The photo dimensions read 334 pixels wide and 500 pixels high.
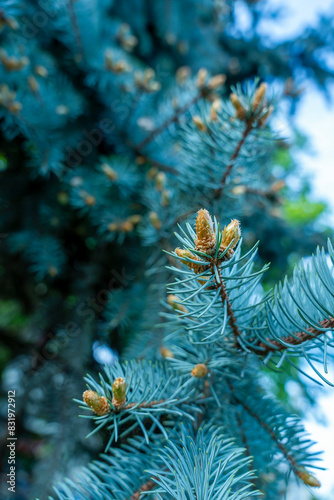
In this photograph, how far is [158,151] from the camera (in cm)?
62

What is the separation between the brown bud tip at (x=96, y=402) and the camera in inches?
8.9

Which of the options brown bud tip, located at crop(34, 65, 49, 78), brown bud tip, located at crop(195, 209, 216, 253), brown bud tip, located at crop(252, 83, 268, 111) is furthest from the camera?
brown bud tip, located at crop(34, 65, 49, 78)

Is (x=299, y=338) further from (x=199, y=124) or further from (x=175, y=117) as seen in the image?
(x=175, y=117)

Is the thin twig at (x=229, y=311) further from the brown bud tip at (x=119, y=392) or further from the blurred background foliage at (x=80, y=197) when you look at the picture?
the blurred background foliage at (x=80, y=197)

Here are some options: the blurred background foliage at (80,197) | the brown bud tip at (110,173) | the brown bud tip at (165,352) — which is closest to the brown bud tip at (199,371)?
the brown bud tip at (165,352)

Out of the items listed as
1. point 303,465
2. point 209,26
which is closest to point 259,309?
point 303,465

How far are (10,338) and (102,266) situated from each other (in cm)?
52

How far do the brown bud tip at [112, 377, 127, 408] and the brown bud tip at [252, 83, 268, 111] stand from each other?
298mm

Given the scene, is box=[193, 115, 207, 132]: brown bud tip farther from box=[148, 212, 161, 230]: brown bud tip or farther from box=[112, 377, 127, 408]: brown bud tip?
box=[112, 377, 127, 408]: brown bud tip

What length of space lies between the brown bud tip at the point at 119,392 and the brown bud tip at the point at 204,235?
0.11m

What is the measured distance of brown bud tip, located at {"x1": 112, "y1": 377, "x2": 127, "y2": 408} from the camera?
235mm

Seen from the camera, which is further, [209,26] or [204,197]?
[209,26]

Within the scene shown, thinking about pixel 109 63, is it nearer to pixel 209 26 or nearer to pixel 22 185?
pixel 22 185

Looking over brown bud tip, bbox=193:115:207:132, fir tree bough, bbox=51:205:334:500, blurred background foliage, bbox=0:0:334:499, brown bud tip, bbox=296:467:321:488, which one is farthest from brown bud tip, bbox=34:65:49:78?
brown bud tip, bbox=296:467:321:488
